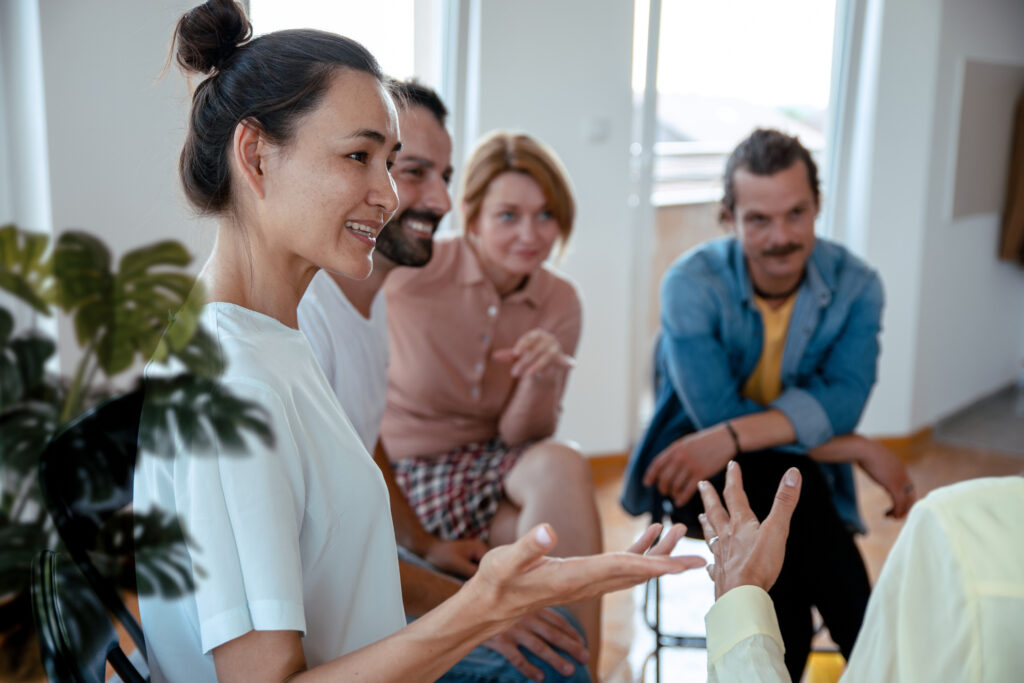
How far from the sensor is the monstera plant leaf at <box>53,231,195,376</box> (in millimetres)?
1054

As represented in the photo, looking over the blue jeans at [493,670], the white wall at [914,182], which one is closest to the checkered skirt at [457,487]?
the blue jeans at [493,670]

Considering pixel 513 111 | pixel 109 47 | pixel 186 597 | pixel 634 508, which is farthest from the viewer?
pixel 513 111

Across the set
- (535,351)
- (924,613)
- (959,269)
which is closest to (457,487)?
(535,351)

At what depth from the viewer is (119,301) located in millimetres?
1129

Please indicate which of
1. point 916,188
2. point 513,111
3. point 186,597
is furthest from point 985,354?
point 186,597

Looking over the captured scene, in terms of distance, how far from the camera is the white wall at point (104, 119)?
1427mm

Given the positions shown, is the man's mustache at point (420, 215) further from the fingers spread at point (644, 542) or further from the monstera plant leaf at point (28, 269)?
the fingers spread at point (644, 542)

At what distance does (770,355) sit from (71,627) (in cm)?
149

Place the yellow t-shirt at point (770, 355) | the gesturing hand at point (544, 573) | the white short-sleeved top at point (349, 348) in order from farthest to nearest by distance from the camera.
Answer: the yellow t-shirt at point (770, 355), the white short-sleeved top at point (349, 348), the gesturing hand at point (544, 573)

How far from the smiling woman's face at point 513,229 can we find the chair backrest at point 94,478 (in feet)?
3.76

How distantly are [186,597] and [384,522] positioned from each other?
0.20m

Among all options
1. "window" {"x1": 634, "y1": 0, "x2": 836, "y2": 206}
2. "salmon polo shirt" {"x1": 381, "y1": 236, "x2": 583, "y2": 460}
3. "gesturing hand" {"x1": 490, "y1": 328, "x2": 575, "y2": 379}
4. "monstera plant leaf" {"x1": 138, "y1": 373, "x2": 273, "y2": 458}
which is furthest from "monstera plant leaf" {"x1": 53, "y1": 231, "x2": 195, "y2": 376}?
"window" {"x1": 634, "y1": 0, "x2": 836, "y2": 206}

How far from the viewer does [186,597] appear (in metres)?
0.87

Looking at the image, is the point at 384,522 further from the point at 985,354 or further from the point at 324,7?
the point at 985,354
